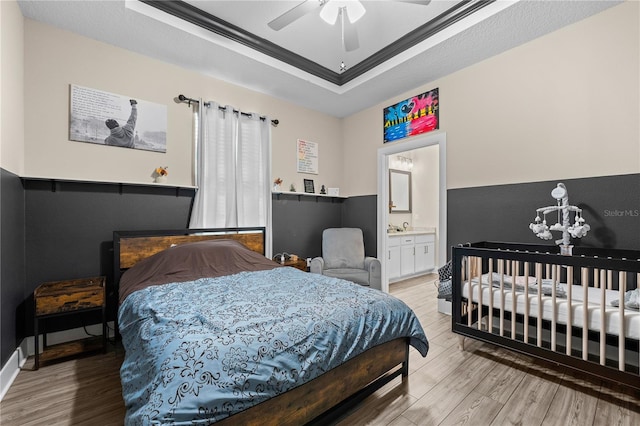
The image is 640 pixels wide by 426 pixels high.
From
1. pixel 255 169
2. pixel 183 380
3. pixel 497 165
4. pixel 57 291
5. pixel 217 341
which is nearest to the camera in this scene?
pixel 183 380

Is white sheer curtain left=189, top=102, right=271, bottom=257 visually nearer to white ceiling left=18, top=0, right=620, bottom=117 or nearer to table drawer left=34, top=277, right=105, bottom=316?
white ceiling left=18, top=0, right=620, bottom=117

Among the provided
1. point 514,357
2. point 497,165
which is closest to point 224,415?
point 514,357

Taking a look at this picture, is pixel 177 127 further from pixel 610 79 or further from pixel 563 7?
pixel 610 79

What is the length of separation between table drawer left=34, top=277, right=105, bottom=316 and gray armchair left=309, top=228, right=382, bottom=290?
88.3 inches

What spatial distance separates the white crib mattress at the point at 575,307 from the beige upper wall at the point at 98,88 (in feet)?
10.7

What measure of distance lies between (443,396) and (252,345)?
140 centimetres

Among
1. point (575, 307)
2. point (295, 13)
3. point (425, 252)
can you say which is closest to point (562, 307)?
point (575, 307)

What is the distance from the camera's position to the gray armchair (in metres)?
3.64

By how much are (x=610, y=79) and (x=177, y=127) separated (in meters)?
4.14

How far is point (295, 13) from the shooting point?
2.12 m

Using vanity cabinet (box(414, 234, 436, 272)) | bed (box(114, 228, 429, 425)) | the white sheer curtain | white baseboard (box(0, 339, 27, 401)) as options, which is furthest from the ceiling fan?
vanity cabinet (box(414, 234, 436, 272))

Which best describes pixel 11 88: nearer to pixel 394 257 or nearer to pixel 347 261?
pixel 347 261

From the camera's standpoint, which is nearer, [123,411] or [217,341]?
[217,341]

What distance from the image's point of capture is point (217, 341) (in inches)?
47.8
